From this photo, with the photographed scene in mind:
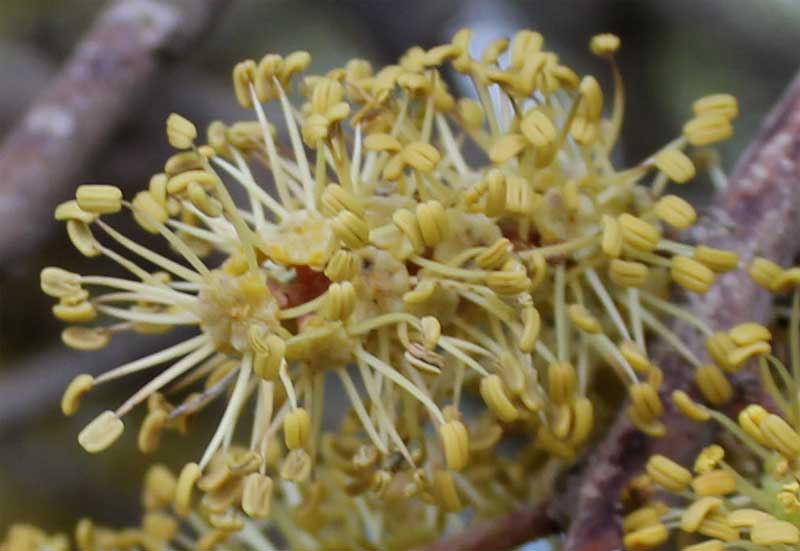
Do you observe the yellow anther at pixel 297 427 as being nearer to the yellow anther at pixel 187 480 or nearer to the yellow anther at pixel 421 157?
the yellow anther at pixel 187 480

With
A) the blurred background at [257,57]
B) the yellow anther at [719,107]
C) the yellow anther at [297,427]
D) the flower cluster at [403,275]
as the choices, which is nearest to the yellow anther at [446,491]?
the flower cluster at [403,275]

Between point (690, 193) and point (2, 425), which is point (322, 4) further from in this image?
point (2, 425)

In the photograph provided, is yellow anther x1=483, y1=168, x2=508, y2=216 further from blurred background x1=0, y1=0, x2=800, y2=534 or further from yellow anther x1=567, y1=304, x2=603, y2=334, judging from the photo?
blurred background x1=0, y1=0, x2=800, y2=534

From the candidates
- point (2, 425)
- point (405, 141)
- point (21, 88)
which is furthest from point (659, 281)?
point (21, 88)

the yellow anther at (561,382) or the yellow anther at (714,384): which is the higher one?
the yellow anther at (561,382)

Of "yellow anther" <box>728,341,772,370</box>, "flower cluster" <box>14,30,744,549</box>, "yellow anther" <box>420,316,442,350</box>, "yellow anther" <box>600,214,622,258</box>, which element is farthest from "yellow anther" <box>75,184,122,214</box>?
"yellow anther" <box>728,341,772,370</box>
